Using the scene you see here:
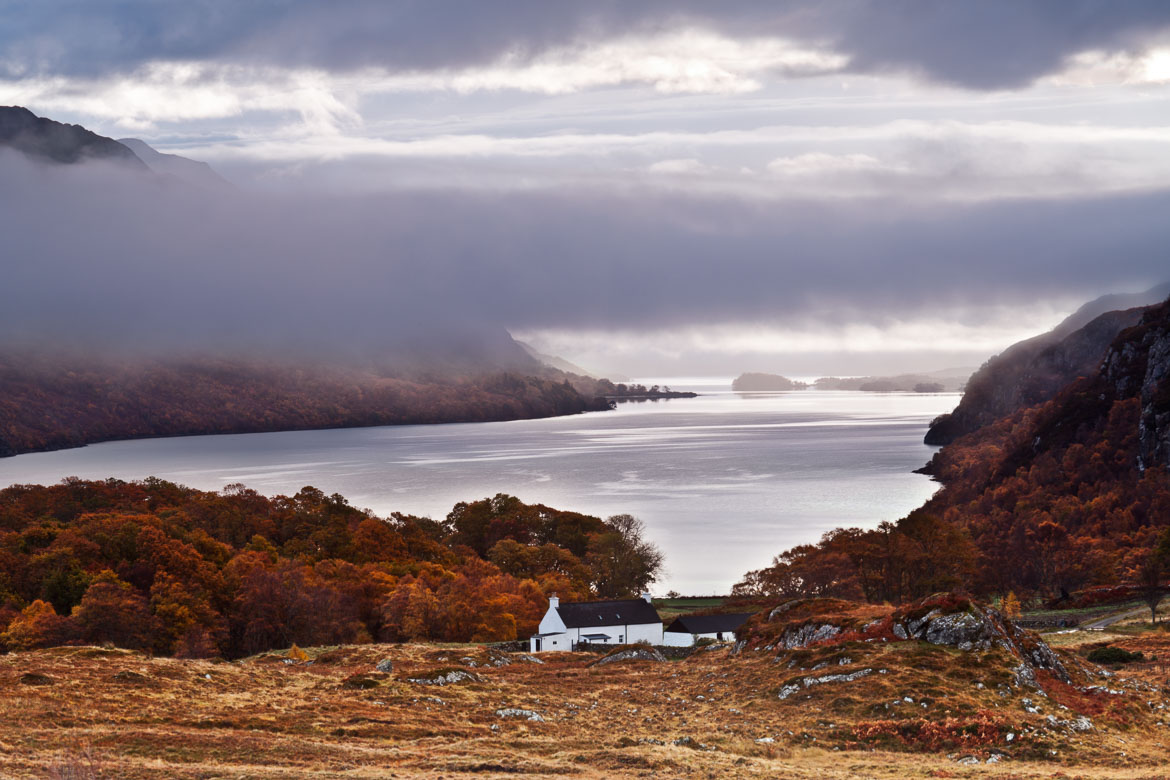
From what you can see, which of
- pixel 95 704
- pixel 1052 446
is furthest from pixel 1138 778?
pixel 1052 446

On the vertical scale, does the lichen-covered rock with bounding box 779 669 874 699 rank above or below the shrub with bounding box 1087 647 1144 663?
above

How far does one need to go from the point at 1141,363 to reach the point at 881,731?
170 m

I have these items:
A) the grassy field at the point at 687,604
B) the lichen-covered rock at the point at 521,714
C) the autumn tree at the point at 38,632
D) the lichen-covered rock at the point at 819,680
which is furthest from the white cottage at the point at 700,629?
the autumn tree at the point at 38,632

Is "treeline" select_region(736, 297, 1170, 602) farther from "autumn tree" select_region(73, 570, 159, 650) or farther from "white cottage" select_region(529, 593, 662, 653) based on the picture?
"autumn tree" select_region(73, 570, 159, 650)

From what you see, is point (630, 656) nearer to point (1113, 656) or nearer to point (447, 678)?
point (447, 678)

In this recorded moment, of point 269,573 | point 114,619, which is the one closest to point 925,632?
point 114,619

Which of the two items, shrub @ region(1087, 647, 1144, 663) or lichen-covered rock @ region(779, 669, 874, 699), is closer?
lichen-covered rock @ region(779, 669, 874, 699)

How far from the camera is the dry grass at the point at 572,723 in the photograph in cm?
2314

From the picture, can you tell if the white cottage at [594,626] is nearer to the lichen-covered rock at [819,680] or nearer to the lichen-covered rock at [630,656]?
the lichen-covered rock at [630,656]

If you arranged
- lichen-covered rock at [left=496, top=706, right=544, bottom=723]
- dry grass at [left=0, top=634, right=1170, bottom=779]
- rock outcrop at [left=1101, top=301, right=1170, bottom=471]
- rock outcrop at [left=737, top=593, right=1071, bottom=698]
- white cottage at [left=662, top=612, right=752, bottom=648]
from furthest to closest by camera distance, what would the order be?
1. rock outcrop at [left=1101, top=301, right=1170, bottom=471]
2. white cottage at [left=662, top=612, right=752, bottom=648]
3. rock outcrop at [left=737, top=593, right=1071, bottom=698]
4. lichen-covered rock at [left=496, top=706, right=544, bottom=723]
5. dry grass at [left=0, top=634, right=1170, bottom=779]

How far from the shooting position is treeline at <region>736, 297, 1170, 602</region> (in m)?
88.4

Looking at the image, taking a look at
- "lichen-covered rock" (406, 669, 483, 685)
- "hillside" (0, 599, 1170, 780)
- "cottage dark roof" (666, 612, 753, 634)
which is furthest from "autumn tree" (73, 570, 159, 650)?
"cottage dark roof" (666, 612, 753, 634)

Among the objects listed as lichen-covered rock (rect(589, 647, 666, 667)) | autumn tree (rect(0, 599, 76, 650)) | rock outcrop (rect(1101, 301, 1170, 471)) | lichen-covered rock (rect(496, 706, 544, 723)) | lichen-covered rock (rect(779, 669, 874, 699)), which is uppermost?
rock outcrop (rect(1101, 301, 1170, 471))

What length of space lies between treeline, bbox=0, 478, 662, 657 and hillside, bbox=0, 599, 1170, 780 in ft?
71.1
